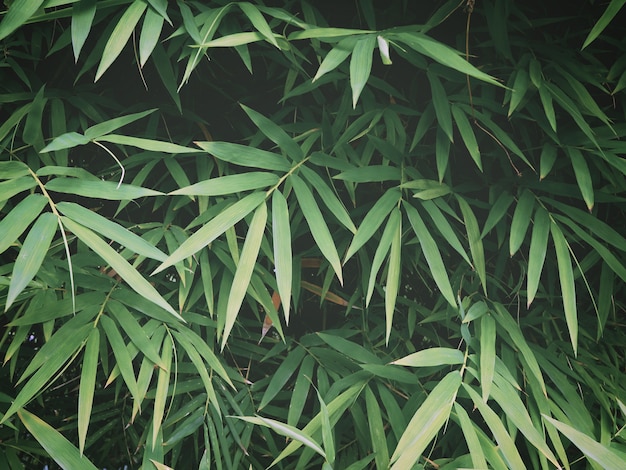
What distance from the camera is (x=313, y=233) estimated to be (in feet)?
2.94

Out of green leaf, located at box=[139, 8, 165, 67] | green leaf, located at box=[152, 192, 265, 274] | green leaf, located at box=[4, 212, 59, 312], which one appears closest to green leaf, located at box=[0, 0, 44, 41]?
green leaf, located at box=[139, 8, 165, 67]

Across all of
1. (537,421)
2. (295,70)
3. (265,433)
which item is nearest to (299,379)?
(265,433)

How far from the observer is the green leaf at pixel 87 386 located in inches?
30.7

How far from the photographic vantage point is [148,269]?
3.59ft

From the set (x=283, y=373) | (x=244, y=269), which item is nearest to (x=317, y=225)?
(x=244, y=269)

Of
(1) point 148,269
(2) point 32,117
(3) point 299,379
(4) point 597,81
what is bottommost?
(3) point 299,379

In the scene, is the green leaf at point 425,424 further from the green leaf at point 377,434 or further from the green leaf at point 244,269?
the green leaf at point 244,269

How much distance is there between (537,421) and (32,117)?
3.13ft

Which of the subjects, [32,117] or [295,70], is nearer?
[32,117]

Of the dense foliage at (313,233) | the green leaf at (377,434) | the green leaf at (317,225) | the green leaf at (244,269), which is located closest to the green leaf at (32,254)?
the dense foliage at (313,233)

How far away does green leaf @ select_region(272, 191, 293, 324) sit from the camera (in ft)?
2.71

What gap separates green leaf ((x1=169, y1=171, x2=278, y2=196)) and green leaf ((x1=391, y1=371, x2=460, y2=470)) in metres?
0.39

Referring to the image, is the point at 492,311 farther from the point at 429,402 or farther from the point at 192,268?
the point at 192,268

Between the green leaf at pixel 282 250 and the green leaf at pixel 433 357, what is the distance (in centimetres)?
20
